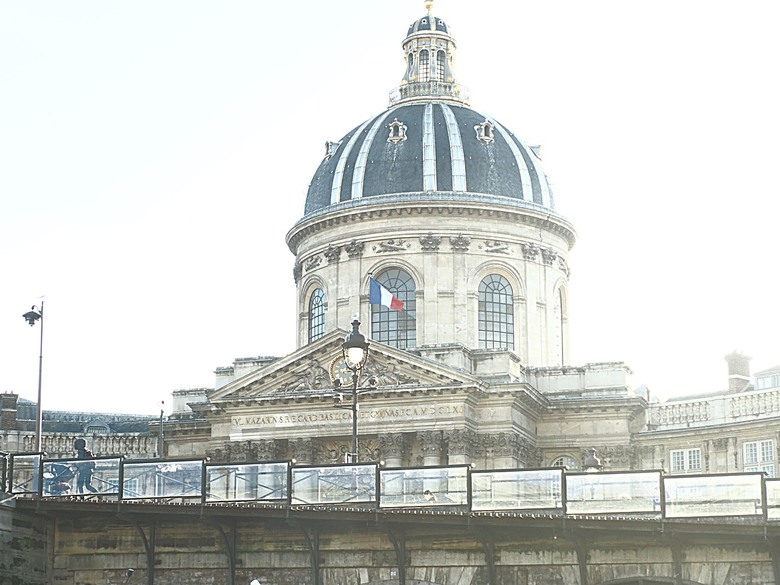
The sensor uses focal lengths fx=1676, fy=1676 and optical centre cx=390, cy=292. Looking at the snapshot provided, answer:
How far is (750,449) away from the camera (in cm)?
7106

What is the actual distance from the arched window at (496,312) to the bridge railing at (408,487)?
39399 millimetres

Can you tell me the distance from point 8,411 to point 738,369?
38106 mm

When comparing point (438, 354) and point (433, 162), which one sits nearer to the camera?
point (438, 354)

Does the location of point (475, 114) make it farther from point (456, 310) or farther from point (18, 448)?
point (18, 448)

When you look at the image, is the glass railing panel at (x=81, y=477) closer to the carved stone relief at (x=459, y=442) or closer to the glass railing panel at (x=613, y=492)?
the glass railing panel at (x=613, y=492)

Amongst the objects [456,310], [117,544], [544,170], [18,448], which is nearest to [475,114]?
[544,170]

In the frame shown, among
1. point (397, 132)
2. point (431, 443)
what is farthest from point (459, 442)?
point (397, 132)

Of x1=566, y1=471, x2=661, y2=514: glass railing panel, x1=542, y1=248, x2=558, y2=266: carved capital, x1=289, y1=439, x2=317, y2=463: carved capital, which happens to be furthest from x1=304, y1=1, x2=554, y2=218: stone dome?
x1=566, y1=471, x2=661, y2=514: glass railing panel

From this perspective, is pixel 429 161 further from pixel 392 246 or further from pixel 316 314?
pixel 316 314

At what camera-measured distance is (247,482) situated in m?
40.0

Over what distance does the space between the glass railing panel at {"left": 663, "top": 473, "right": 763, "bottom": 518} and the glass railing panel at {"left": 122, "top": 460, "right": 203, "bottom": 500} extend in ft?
37.1

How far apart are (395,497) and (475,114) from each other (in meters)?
47.1

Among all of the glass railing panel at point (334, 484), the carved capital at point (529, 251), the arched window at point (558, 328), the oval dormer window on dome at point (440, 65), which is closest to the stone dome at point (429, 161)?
the oval dormer window on dome at point (440, 65)

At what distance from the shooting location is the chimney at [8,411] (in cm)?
8862
